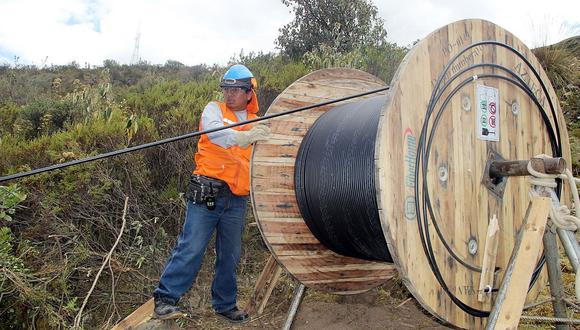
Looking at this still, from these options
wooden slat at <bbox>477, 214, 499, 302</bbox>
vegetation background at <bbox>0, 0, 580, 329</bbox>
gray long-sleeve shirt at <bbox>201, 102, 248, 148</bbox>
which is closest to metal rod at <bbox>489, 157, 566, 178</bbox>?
wooden slat at <bbox>477, 214, 499, 302</bbox>

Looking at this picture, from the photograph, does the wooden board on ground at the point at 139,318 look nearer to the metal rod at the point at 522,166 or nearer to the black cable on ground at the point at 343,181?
the black cable on ground at the point at 343,181

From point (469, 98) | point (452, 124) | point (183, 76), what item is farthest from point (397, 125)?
point (183, 76)

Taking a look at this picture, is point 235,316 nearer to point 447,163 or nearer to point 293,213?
point 293,213

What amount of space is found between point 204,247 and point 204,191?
44 centimetres

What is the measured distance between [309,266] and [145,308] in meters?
1.46

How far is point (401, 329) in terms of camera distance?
412 cm

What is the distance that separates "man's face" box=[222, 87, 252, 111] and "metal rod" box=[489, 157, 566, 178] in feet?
6.66

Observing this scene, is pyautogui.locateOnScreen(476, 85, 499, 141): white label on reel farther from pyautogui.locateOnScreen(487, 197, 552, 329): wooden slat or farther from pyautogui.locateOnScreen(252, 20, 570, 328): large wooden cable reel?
pyautogui.locateOnScreen(487, 197, 552, 329): wooden slat

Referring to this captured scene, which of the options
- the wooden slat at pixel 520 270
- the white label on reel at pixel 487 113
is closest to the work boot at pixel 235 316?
the wooden slat at pixel 520 270

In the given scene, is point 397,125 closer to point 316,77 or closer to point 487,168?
point 487,168

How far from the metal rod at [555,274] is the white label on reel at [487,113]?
0.64 m

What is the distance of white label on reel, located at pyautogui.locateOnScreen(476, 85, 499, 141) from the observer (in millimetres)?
2998

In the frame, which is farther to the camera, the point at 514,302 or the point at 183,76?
the point at 183,76

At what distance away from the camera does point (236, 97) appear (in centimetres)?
423
